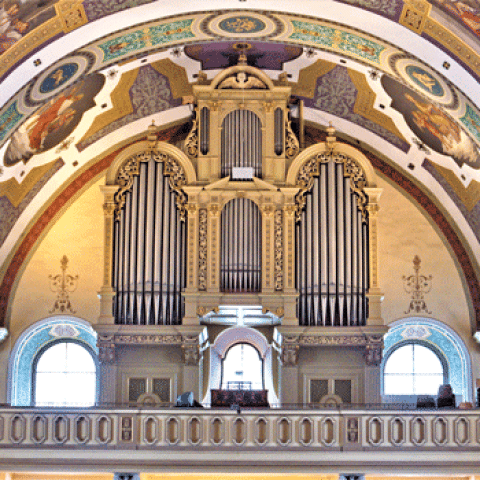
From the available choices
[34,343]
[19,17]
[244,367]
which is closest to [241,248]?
[244,367]

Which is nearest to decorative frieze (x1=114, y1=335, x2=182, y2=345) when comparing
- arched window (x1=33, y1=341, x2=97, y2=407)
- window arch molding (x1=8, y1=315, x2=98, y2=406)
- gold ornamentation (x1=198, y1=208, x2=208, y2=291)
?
gold ornamentation (x1=198, y1=208, x2=208, y2=291)

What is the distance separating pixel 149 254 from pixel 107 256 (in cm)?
79

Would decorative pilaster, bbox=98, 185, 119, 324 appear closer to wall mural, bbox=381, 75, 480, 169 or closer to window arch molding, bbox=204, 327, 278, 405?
window arch molding, bbox=204, 327, 278, 405

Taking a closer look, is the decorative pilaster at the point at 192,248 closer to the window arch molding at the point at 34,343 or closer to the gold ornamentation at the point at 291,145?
the gold ornamentation at the point at 291,145

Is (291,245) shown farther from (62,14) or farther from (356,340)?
(62,14)

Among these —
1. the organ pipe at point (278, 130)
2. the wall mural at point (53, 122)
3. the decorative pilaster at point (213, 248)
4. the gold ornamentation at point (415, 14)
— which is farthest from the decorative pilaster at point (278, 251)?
the gold ornamentation at point (415, 14)

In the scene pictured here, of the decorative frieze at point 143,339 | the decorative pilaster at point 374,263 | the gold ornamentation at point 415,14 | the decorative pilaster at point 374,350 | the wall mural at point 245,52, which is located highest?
the wall mural at point 245,52

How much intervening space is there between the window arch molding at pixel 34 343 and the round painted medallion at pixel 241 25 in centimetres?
667

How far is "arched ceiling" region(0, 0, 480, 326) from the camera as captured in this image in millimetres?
16672

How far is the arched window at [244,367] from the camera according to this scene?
2117 cm

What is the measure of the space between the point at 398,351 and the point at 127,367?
5.65 metres

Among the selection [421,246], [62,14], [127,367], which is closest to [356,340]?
[421,246]

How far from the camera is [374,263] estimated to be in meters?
20.2

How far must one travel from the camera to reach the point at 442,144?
2033cm
